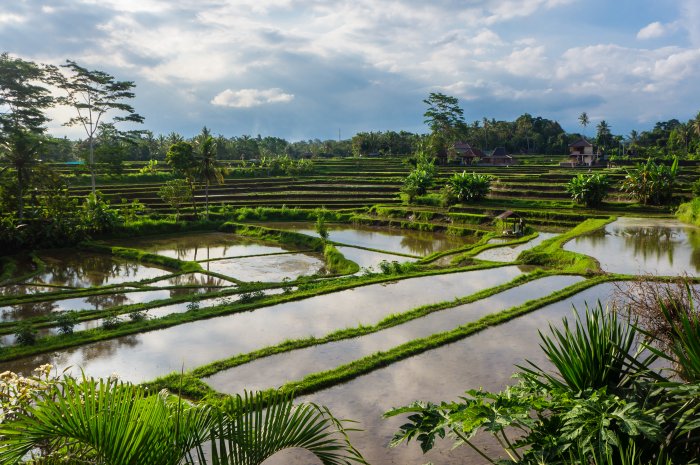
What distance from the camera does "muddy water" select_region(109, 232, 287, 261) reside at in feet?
81.9

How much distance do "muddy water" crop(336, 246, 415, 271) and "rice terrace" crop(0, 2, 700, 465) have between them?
197 millimetres

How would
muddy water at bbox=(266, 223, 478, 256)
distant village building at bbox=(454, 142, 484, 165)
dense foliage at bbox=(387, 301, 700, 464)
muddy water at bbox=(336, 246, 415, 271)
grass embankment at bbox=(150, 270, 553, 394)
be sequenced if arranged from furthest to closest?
distant village building at bbox=(454, 142, 484, 165) → muddy water at bbox=(266, 223, 478, 256) → muddy water at bbox=(336, 246, 415, 271) → grass embankment at bbox=(150, 270, 553, 394) → dense foliage at bbox=(387, 301, 700, 464)

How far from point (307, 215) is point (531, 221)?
15.7 m

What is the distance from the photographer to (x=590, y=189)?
31781 millimetres

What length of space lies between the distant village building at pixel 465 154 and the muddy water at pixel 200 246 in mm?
36868

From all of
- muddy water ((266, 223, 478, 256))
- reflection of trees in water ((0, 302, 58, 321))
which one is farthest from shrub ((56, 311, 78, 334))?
muddy water ((266, 223, 478, 256))

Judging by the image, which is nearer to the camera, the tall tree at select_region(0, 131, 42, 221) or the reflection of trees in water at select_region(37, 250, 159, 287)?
the reflection of trees in water at select_region(37, 250, 159, 287)

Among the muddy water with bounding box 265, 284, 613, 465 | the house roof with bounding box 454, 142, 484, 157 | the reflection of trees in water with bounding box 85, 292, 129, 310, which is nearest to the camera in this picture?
the muddy water with bounding box 265, 284, 613, 465

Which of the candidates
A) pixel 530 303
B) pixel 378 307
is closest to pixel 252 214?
pixel 378 307

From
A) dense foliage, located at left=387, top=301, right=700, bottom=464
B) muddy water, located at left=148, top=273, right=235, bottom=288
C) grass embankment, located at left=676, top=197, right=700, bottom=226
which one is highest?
dense foliage, located at left=387, top=301, right=700, bottom=464

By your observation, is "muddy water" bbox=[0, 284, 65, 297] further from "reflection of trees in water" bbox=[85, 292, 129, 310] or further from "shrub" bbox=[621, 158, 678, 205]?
"shrub" bbox=[621, 158, 678, 205]

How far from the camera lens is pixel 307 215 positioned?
3538cm

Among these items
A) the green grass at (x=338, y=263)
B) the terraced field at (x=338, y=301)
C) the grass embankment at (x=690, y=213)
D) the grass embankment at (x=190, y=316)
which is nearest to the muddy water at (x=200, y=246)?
the terraced field at (x=338, y=301)

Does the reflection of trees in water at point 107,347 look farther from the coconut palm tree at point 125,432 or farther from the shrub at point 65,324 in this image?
the coconut palm tree at point 125,432
